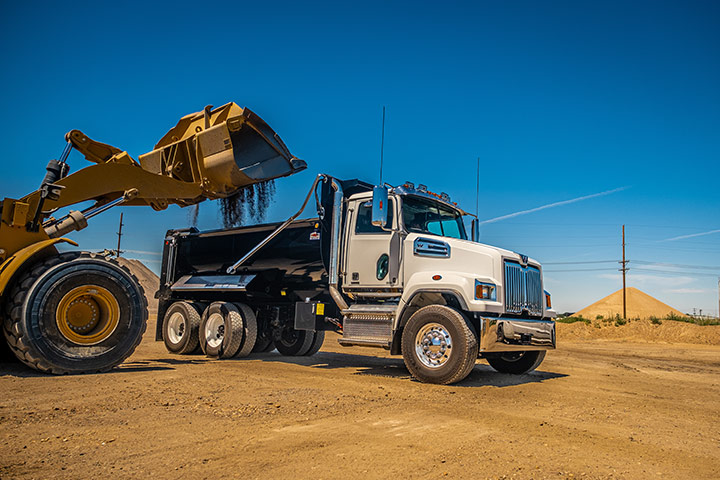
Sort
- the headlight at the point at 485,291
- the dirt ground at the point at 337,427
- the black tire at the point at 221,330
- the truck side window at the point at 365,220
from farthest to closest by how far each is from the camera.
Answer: the black tire at the point at 221,330, the truck side window at the point at 365,220, the headlight at the point at 485,291, the dirt ground at the point at 337,427

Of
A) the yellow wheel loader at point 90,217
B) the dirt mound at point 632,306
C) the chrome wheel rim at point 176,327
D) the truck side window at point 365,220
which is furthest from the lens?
the dirt mound at point 632,306

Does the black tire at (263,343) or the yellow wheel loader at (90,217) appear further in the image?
the black tire at (263,343)

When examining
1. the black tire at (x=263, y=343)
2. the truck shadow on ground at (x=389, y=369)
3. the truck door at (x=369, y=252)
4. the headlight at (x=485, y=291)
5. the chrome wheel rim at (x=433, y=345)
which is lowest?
the truck shadow on ground at (x=389, y=369)

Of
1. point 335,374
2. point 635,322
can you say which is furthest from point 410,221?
point 635,322

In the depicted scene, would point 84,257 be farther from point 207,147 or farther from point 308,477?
point 308,477

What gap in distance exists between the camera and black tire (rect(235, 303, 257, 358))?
1064 centimetres

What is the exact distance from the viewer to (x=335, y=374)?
8.56 meters

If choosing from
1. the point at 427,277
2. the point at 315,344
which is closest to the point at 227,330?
the point at 315,344

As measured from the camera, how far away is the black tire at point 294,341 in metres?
11.7

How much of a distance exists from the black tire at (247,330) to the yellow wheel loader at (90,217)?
2.47m

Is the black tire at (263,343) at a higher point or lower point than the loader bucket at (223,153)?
lower

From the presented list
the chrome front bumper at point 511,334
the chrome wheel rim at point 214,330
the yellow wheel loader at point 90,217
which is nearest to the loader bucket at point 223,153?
the yellow wheel loader at point 90,217

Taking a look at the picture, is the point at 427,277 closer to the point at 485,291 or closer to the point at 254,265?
the point at 485,291

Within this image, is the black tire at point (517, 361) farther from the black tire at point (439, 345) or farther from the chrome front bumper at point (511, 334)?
the black tire at point (439, 345)
